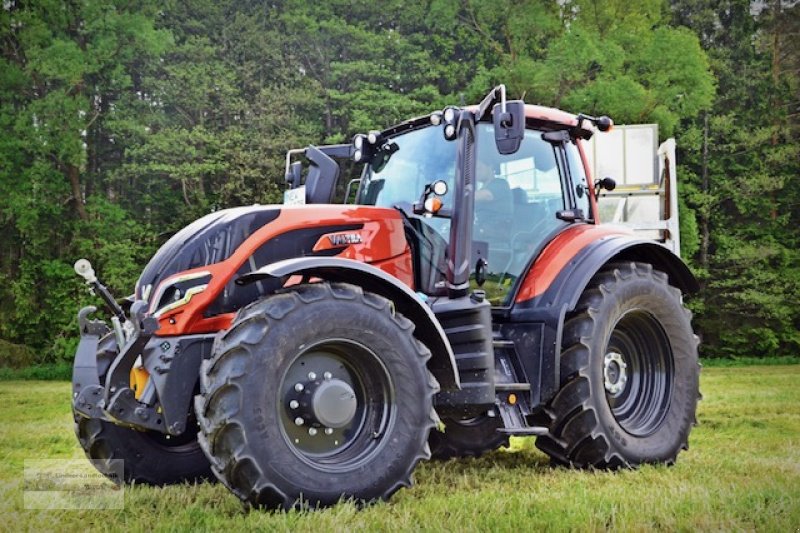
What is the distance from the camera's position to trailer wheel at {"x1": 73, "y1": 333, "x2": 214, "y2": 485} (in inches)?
194

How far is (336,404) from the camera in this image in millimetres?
4082

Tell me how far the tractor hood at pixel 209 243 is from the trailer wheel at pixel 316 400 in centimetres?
57

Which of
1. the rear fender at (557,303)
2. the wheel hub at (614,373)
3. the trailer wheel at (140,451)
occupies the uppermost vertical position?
the rear fender at (557,303)

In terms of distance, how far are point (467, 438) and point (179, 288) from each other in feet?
7.92

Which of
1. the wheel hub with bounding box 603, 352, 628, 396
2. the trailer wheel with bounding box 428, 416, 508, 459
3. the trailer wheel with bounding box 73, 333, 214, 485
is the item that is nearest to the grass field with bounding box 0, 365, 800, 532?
the trailer wheel with bounding box 428, 416, 508, 459

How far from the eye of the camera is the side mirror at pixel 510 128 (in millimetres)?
4621

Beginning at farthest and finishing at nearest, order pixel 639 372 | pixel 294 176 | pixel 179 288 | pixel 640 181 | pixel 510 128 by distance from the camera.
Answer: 1. pixel 640 181
2. pixel 294 176
3. pixel 639 372
4. pixel 510 128
5. pixel 179 288

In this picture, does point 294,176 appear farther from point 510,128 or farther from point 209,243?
point 510,128

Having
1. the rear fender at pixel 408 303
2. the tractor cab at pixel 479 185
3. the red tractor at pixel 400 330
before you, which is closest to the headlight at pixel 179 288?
the red tractor at pixel 400 330

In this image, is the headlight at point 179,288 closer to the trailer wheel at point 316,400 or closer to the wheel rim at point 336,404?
the trailer wheel at point 316,400

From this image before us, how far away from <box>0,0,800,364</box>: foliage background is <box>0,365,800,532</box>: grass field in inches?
630

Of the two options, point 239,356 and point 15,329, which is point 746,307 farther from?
point 239,356

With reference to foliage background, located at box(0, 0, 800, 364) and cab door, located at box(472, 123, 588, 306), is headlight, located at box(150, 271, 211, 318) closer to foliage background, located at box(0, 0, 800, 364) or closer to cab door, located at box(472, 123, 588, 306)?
cab door, located at box(472, 123, 588, 306)

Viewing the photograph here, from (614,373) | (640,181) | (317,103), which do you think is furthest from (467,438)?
(317,103)
